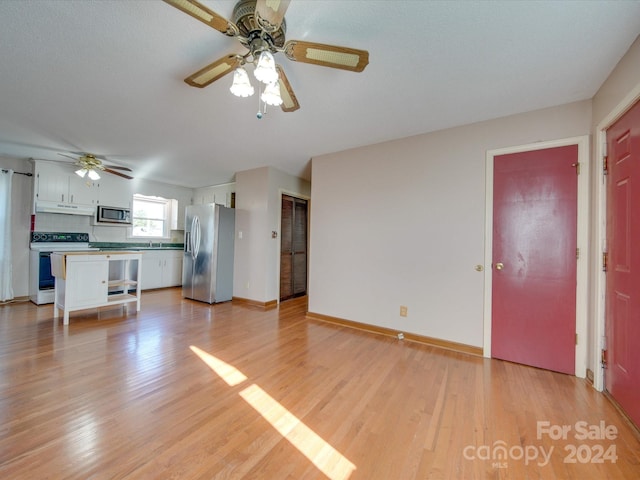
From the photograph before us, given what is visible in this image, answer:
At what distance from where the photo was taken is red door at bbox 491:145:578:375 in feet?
7.31

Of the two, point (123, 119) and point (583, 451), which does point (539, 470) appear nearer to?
point (583, 451)

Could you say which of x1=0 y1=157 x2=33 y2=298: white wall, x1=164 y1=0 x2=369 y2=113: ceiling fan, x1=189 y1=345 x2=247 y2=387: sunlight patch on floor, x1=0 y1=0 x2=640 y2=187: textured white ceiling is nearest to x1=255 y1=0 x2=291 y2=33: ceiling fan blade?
x1=164 y1=0 x2=369 y2=113: ceiling fan

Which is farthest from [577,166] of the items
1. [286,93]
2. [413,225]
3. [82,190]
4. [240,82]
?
[82,190]

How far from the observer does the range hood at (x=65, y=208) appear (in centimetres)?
420

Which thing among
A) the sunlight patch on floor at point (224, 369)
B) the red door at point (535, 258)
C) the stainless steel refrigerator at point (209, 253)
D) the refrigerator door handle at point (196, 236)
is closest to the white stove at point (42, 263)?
A: the stainless steel refrigerator at point (209, 253)

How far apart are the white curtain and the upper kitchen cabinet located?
1.12 meters

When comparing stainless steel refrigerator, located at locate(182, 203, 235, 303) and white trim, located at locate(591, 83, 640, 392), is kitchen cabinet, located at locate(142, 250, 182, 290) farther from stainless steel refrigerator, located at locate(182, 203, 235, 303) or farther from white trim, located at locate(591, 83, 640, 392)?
white trim, located at locate(591, 83, 640, 392)

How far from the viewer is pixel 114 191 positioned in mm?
4984

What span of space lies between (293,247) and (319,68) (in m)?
3.52

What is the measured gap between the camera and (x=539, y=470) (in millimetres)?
1285

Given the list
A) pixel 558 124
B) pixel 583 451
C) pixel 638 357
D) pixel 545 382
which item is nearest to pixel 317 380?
pixel 583 451

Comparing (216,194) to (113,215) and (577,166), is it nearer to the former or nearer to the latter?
(113,215)

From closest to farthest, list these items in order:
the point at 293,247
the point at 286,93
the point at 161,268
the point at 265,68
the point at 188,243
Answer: the point at 265,68 < the point at 286,93 < the point at 188,243 < the point at 293,247 < the point at 161,268

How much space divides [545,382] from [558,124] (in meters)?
2.28
